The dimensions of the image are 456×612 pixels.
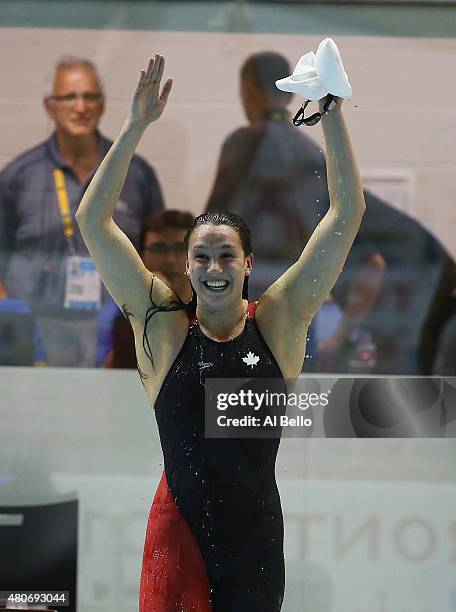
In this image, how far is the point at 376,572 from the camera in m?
4.54

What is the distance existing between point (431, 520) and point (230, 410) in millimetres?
1969

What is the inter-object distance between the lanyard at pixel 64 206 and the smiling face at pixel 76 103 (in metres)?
0.19

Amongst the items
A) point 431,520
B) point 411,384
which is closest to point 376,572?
point 431,520

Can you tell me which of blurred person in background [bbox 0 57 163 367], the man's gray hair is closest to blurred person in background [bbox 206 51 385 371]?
blurred person in background [bbox 0 57 163 367]

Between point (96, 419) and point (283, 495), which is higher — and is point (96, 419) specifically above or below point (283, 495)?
above

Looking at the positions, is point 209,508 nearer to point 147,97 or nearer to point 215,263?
point 215,263

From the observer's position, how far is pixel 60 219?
455 cm

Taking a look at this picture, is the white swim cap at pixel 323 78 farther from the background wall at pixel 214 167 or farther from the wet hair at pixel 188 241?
the background wall at pixel 214 167

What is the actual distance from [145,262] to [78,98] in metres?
0.82

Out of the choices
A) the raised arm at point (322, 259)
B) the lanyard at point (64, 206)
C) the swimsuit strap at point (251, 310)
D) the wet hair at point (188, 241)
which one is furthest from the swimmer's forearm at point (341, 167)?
the lanyard at point (64, 206)

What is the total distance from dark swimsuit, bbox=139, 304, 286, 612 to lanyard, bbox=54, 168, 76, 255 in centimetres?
177

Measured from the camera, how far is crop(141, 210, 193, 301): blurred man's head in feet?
14.1

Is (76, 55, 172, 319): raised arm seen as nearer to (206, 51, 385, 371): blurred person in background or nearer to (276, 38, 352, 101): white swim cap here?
(276, 38, 352, 101): white swim cap

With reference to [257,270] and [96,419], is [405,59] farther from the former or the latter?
[96,419]
